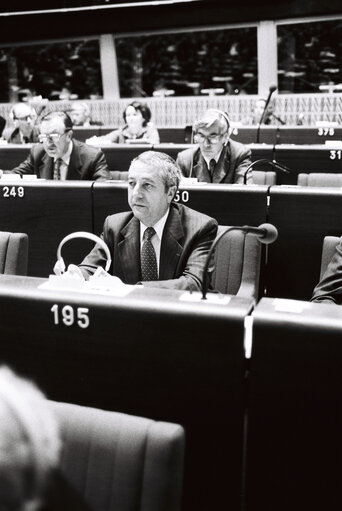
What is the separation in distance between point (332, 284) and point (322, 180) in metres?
1.54

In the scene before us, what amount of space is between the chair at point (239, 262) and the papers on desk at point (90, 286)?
1.15 meters

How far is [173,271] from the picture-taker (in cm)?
221

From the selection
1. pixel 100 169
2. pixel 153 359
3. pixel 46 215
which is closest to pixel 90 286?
pixel 153 359

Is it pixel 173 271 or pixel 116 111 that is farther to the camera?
pixel 116 111

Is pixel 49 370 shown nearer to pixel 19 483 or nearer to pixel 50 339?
pixel 50 339

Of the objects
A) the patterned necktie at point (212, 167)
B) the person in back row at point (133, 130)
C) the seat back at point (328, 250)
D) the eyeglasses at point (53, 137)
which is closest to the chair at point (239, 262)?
the seat back at point (328, 250)

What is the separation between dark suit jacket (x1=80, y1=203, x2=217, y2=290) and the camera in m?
2.21

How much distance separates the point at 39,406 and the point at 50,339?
58cm

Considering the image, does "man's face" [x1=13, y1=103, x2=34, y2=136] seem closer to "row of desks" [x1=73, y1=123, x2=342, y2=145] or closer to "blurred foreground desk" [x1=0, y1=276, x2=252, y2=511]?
"row of desks" [x1=73, y1=123, x2=342, y2=145]

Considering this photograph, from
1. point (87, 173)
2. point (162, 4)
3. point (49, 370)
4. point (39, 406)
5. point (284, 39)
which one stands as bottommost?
point (49, 370)

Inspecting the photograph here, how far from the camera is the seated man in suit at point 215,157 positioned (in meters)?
3.66

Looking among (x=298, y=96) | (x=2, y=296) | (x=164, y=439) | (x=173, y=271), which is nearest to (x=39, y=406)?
(x=164, y=439)

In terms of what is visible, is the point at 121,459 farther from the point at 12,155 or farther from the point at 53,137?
the point at 12,155

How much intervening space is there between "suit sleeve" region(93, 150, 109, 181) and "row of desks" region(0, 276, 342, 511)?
2511 millimetres
